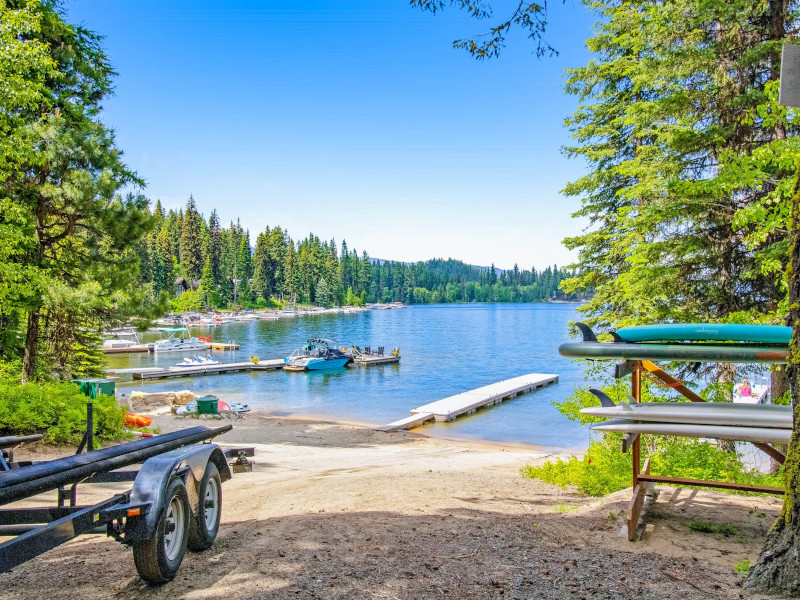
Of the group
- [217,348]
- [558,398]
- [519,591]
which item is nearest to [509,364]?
[558,398]

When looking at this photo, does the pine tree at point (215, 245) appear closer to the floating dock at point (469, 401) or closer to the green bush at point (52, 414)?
the floating dock at point (469, 401)

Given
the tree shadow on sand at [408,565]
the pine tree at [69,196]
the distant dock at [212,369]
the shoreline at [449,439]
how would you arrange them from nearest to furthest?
the tree shadow on sand at [408,565] → the pine tree at [69,196] → the shoreline at [449,439] → the distant dock at [212,369]

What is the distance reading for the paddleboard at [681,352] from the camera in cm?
420

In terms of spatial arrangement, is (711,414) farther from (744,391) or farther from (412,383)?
(412,383)

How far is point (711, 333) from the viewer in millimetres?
4387

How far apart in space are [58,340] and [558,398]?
25.1m

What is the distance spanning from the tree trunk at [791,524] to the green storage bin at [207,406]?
21.8 meters

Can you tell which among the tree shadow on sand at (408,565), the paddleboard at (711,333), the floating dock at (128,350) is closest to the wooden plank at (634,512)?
the tree shadow on sand at (408,565)

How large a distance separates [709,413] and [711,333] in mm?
Answer: 697

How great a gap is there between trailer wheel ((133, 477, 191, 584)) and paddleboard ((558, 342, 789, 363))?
3.37m

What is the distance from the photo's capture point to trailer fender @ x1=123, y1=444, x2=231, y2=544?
3.38 metres

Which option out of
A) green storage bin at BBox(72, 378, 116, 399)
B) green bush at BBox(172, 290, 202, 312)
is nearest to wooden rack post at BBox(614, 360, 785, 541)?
green storage bin at BBox(72, 378, 116, 399)

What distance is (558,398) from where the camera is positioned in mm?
31047

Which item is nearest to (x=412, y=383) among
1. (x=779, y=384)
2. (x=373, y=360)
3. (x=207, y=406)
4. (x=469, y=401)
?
(x=373, y=360)
